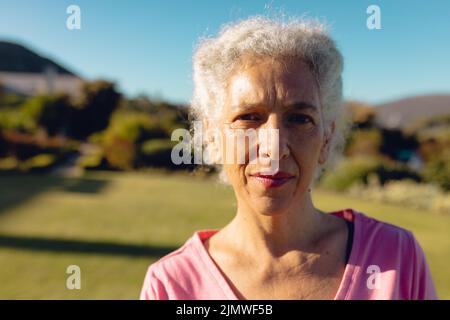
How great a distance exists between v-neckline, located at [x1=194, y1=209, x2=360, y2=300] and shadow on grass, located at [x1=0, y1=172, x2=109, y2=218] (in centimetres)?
948

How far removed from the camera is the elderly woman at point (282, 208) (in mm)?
1638

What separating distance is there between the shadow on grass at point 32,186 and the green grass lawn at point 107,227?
25 mm

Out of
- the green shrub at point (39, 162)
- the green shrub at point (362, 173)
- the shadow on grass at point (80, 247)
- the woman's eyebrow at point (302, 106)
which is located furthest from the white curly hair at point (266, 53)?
the green shrub at point (39, 162)

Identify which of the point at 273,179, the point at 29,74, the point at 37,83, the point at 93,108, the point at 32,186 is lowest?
the point at 32,186

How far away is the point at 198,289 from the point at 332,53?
0.99 metres

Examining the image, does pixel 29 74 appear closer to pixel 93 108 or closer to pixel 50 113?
pixel 93 108

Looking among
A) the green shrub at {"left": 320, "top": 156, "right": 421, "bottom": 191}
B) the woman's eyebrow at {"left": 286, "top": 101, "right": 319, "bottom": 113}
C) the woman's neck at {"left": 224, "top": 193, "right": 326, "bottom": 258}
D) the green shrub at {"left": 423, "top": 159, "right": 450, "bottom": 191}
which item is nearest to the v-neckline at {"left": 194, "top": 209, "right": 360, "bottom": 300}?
the woman's neck at {"left": 224, "top": 193, "right": 326, "bottom": 258}

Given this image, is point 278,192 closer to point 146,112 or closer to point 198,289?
point 198,289

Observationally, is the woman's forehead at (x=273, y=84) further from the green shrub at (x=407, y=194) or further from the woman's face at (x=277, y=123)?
the green shrub at (x=407, y=194)

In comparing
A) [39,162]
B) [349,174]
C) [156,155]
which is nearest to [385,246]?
[349,174]

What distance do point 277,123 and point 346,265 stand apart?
1.88 ft

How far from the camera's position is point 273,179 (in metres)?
1.62

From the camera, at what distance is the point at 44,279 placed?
6.29m

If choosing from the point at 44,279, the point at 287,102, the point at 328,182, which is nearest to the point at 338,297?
the point at 287,102
